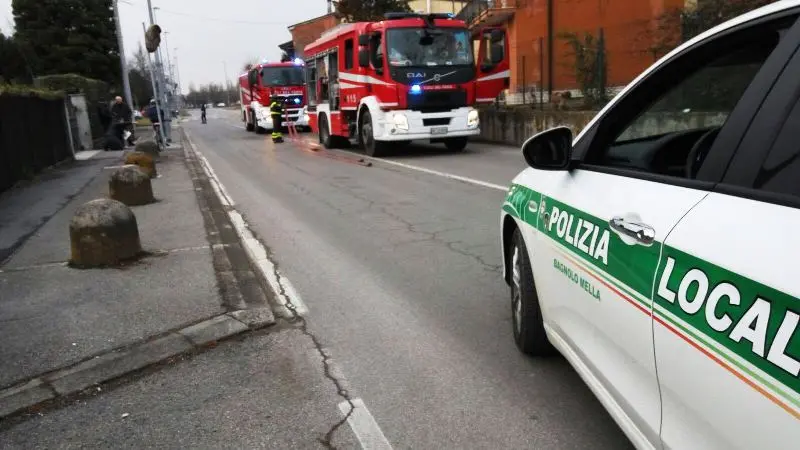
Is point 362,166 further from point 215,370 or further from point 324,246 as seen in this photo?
point 215,370

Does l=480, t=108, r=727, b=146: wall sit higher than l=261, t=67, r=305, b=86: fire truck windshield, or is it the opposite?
l=261, t=67, r=305, b=86: fire truck windshield

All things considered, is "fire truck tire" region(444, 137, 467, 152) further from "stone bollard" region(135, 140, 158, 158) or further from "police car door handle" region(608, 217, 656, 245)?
"police car door handle" region(608, 217, 656, 245)

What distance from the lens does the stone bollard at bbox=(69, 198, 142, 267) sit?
610 centimetres

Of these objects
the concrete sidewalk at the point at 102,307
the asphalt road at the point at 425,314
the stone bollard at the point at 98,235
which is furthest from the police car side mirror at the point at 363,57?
the stone bollard at the point at 98,235

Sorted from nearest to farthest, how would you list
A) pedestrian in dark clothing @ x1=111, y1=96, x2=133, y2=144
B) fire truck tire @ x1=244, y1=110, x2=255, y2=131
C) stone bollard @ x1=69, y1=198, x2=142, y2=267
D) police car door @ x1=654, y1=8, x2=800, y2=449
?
police car door @ x1=654, y1=8, x2=800, y2=449, stone bollard @ x1=69, y1=198, x2=142, y2=267, pedestrian in dark clothing @ x1=111, y1=96, x2=133, y2=144, fire truck tire @ x1=244, y1=110, x2=255, y2=131

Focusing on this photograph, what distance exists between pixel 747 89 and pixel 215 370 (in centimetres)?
319

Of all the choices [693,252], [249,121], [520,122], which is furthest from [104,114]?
[693,252]

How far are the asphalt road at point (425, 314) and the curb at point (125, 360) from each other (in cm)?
51

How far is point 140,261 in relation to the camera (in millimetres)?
6352

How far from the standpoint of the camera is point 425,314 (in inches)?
185

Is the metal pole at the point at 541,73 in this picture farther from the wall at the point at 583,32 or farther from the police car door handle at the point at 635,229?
the police car door handle at the point at 635,229

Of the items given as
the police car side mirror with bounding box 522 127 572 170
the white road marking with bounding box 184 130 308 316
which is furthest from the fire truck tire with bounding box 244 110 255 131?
the police car side mirror with bounding box 522 127 572 170

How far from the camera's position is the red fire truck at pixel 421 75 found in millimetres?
15164

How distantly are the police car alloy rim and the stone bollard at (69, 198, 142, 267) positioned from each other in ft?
13.2
